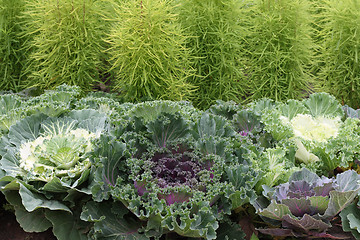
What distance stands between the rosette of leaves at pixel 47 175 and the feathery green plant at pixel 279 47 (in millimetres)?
1760

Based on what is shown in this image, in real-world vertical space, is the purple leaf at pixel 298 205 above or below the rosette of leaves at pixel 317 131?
below

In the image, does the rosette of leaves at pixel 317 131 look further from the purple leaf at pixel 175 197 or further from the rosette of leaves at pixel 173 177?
the purple leaf at pixel 175 197

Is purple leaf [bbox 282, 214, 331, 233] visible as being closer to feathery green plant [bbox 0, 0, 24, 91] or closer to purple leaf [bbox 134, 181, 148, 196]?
purple leaf [bbox 134, 181, 148, 196]

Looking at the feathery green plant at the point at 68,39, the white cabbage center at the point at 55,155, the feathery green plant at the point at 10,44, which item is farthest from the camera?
the feathery green plant at the point at 10,44

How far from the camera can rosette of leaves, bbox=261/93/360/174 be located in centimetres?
207

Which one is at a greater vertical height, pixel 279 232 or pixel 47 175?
pixel 47 175

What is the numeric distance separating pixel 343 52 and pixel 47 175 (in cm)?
284

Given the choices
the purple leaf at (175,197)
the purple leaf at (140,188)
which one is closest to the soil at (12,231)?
the purple leaf at (140,188)

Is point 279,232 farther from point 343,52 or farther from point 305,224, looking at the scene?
point 343,52

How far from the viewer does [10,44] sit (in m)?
3.29

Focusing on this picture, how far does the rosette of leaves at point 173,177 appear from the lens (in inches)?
62.4

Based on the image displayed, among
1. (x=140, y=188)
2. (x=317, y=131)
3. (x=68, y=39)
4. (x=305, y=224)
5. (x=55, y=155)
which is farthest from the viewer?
(x=68, y=39)

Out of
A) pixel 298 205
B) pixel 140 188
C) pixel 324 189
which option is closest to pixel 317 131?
pixel 324 189

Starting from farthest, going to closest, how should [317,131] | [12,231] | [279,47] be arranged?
[279,47] → [317,131] → [12,231]
